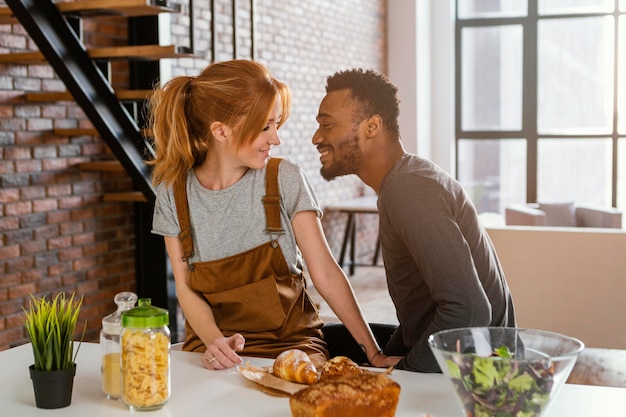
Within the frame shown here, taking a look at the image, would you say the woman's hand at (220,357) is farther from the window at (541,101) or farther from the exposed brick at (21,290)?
A: the window at (541,101)

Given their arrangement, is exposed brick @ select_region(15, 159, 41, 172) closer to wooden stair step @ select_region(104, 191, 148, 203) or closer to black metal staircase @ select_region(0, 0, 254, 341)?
black metal staircase @ select_region(0, 0, 254, 341)

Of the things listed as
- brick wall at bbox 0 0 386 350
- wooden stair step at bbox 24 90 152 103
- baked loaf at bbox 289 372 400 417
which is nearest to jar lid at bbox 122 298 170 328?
baked loaf at bbox 289 372 400 417

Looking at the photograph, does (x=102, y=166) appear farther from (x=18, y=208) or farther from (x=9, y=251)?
(x=9, y=251)

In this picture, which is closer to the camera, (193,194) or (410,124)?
(193,194)

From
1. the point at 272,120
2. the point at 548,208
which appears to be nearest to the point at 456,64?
the point at 548,208

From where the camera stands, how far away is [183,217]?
213cm

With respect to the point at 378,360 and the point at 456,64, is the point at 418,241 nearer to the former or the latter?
the point at 378,360

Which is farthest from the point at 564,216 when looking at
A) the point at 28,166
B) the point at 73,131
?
the point at 28,166

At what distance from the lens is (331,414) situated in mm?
1321

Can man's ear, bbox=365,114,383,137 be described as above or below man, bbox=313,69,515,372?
above

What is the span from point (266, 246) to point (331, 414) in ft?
2.76

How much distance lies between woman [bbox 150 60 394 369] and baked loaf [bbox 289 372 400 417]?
2.30 feet

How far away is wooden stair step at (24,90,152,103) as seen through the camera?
4.07 meters

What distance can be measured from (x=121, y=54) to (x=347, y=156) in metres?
2.14
